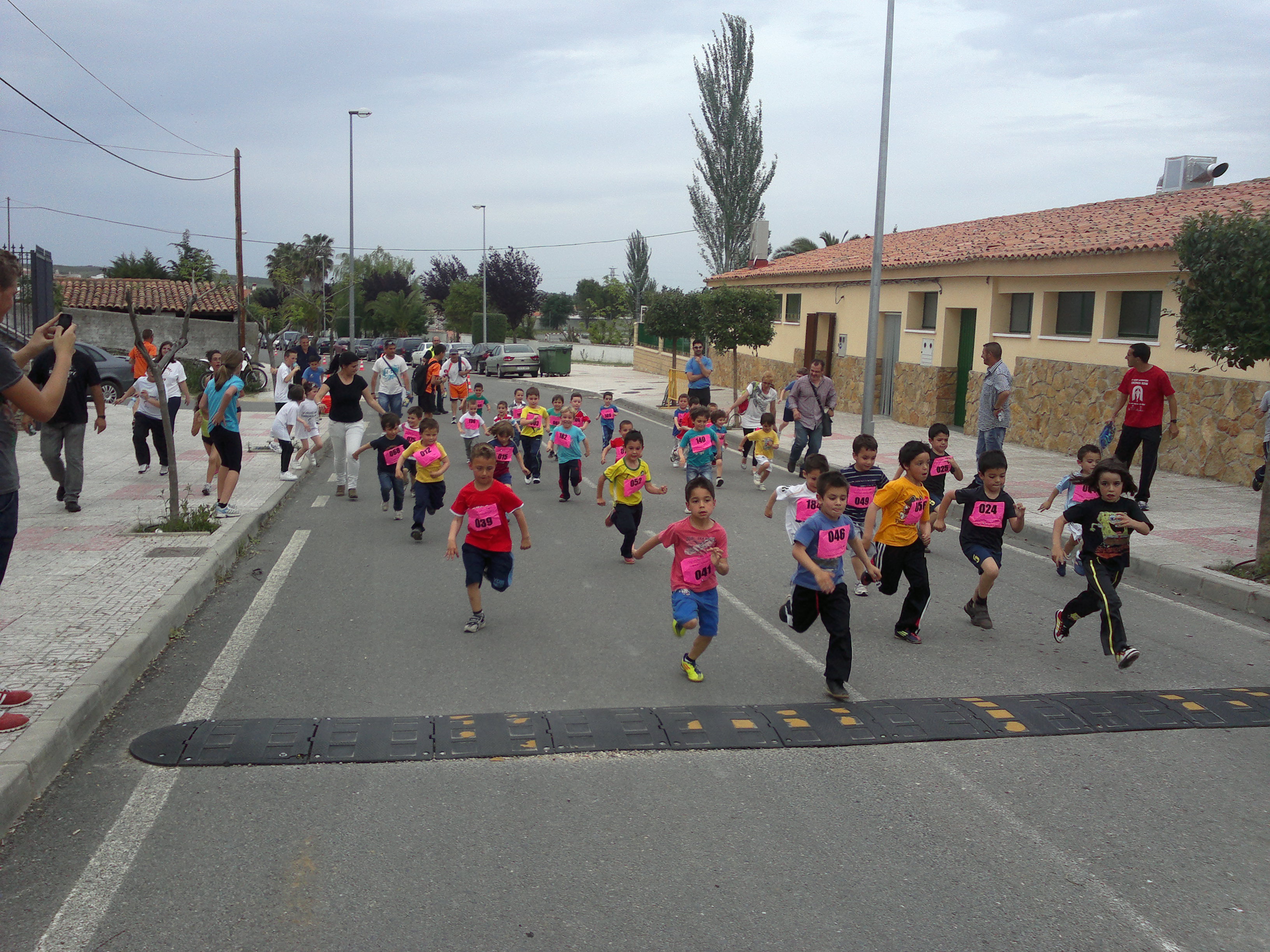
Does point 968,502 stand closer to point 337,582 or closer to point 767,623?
point 767,623

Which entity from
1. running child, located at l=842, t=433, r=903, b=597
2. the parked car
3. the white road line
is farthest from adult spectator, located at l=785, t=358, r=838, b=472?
the parked car

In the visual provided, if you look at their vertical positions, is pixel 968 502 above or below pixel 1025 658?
above

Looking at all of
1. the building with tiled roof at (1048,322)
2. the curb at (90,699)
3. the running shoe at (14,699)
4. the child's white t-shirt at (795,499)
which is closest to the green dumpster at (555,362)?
the building with tiled roof at (1048,322)

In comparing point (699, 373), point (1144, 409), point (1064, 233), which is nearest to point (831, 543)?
point (1144, 409)

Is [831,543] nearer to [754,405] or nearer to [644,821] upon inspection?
[644,821]

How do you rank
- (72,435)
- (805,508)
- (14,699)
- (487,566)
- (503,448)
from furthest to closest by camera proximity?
(503,448) < (72,435) < (487,566) < (805,508) < (14,699)

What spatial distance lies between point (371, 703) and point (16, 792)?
5.88 feet

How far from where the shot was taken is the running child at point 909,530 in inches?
277

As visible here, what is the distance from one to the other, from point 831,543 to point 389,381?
1132 cm

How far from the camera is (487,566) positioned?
726 cm

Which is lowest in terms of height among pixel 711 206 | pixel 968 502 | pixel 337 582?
pixel 337 582

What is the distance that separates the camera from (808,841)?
4148 mm

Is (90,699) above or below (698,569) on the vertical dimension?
below

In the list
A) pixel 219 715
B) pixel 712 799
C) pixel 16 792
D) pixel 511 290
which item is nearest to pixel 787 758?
pixel 712 799
